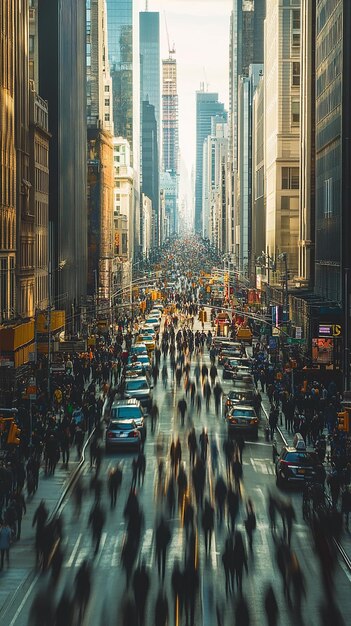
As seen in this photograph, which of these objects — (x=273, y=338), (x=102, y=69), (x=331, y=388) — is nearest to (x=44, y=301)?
(x=273, y=338)

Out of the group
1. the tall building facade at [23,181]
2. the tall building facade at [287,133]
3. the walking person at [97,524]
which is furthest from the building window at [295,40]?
the walking person at [97,524]

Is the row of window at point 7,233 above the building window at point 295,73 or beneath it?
beneath

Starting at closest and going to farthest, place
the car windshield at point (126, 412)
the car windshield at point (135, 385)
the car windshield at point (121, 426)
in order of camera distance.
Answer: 1. the car windshield at point (121, 426)
2. the car windshield at point (126, 412)
3. the car windshield at point (135, 385)

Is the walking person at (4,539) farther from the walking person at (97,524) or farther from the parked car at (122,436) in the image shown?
the parked car at (122,436)

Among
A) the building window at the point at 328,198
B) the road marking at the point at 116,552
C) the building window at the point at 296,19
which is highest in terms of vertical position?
the building window at the point at 296,19

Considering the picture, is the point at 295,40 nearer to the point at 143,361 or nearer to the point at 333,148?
the point at 333,148

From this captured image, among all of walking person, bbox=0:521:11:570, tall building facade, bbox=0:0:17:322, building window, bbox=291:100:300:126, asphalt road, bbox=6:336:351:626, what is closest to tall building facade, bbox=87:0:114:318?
building window, bbox=291:100:300:126
